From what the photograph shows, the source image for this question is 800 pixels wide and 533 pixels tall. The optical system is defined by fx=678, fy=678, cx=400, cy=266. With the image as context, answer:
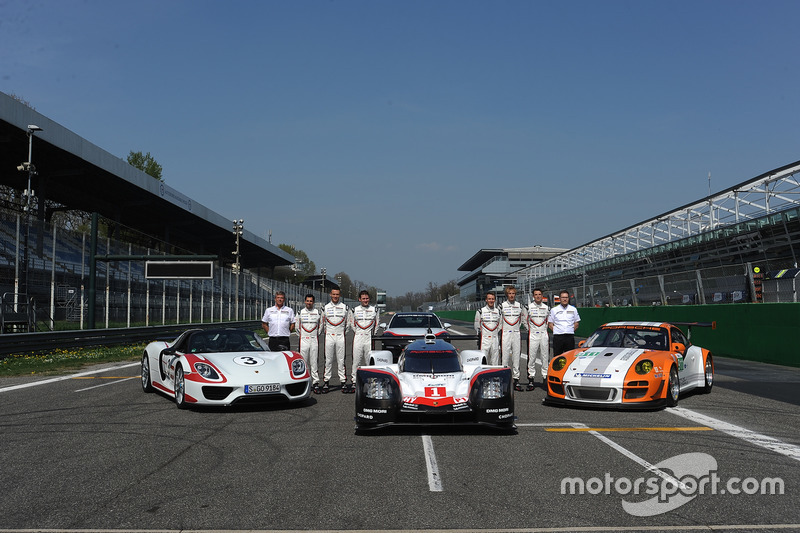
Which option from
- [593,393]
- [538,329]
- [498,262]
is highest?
[498,262]

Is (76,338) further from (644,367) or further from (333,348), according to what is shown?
(644,367)

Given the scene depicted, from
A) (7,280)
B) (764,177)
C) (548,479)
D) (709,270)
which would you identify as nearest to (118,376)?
(7,280)

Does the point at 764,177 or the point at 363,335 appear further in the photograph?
the point at 764,177

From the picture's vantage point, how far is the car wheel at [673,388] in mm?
9070

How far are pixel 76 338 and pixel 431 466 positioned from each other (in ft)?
A: 56.1

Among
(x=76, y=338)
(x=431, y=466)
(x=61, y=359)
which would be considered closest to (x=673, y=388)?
(x=431, y=466)

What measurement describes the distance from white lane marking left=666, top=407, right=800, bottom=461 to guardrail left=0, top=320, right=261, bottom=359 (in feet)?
50.6

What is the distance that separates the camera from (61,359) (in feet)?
58.2

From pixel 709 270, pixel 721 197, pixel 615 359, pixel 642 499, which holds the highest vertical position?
pixel 721 197

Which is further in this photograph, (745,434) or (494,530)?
(745,434)

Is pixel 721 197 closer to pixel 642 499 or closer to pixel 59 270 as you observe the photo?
pixel 59 270

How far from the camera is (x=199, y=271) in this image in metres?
26.0

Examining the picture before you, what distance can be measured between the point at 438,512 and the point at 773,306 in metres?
13.9
